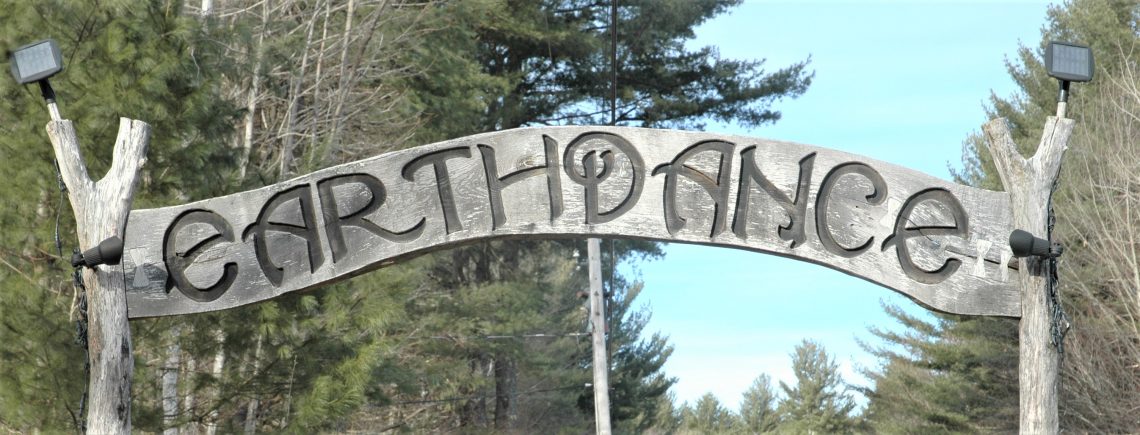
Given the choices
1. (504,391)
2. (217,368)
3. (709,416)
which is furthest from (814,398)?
(217,368)

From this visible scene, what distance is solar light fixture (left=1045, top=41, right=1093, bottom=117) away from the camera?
5789 mm

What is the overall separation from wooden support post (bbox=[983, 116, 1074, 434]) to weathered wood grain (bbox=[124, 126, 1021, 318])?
81mm

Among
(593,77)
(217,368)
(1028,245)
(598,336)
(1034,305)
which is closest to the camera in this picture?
(1028,245)

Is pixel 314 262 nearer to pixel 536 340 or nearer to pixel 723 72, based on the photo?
pixel 723 72

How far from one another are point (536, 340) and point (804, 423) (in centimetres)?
2225

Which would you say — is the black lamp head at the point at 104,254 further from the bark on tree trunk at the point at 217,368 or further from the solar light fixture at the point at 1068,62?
the bark on tree trunk at the point at 217,368

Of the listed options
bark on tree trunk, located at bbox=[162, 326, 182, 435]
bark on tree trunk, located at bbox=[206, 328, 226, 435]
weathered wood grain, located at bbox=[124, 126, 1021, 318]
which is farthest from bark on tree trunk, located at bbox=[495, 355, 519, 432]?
weathered wood grain, located at bbox=[124, 126, 1021, 318]

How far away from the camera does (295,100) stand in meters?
14.6

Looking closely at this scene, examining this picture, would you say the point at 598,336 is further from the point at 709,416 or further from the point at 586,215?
the point at 709,416

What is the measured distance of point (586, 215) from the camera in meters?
5.89

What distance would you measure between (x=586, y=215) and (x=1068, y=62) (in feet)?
7.04

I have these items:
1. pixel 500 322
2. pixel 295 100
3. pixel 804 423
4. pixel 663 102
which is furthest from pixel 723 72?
pixel 804 423

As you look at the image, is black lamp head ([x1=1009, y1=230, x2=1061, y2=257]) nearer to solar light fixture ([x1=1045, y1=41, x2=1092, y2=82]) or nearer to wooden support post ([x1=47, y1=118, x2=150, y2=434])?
solar light fixture ([x1=1045, y1=41, x2=1092, y2=82])

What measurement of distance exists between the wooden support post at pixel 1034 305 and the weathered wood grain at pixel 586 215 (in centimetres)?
8
